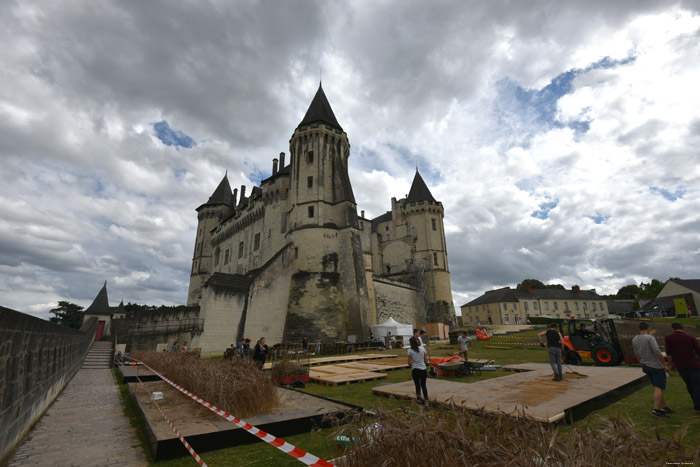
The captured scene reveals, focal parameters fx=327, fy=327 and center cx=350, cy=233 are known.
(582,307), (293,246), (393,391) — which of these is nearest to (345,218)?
(293,246)

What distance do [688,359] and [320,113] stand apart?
28.8m

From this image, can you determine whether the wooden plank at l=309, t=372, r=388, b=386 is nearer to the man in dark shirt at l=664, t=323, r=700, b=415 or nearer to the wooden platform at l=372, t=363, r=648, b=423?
the wooden platform at l=372, t=363, r=648, b=423

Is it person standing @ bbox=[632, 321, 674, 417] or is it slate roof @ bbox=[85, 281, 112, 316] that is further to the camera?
slate roof @ bbox=[85, 281, 112, 316]

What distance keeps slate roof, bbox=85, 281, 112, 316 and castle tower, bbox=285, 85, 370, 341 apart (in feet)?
56.9

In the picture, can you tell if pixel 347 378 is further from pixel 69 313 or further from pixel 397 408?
pixel 69 313

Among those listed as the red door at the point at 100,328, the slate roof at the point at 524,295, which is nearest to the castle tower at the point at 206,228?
the red door at the point at 100,328

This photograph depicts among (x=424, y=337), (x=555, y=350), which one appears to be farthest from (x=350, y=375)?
(x=424, y=337)

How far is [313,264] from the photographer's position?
2498 cm

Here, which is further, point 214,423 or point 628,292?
point 628,292

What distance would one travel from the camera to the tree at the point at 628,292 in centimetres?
7500

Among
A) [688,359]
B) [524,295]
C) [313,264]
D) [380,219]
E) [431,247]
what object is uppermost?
[380,219]

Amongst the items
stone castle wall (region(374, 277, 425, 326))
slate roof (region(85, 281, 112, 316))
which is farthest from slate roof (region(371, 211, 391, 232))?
slate roof (region(85, 281, 112, 316))

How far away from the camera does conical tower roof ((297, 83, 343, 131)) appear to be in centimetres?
2897

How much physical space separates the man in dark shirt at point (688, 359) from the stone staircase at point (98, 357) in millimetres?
21716
